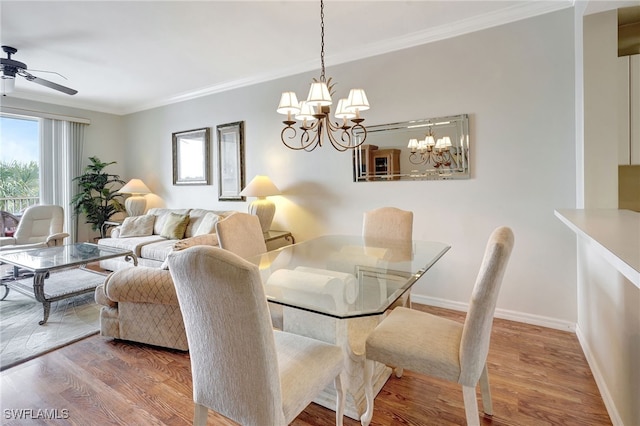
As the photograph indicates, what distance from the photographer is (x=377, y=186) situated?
3.28m

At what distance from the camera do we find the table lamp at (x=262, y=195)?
3.68m

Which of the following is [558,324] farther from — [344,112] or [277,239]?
[277,239]

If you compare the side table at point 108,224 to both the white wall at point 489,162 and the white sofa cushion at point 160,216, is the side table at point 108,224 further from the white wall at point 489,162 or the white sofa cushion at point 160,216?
the white wall at point 489,162

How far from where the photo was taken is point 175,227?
4.22 metres

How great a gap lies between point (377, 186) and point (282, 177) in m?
1.28

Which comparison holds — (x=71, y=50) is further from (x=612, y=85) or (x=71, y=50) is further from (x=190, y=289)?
(x=612, y=85)

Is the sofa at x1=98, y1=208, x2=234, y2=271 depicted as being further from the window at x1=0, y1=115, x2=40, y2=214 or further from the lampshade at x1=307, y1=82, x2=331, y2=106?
the lampshade at x1=307, y1=82, x2=331, y2=106

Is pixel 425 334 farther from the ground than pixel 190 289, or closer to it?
closer to it

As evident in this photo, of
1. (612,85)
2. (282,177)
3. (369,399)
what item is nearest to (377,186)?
(282,177)

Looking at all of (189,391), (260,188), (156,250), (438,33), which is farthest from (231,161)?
(189,391)

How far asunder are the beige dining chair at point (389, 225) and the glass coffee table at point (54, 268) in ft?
8.25

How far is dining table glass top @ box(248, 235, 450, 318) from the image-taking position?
1.37 metres

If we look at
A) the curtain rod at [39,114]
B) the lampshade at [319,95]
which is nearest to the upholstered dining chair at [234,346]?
the lampshade at [319,95]

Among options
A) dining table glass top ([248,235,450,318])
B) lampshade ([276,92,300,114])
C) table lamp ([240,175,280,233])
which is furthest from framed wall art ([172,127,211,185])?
lampshade ([276,92,300,114])
